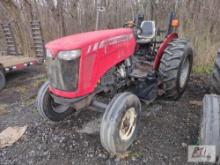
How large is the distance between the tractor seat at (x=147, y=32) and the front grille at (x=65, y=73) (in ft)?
5.35

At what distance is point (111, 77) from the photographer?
2547mm

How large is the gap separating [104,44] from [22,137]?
161 cm

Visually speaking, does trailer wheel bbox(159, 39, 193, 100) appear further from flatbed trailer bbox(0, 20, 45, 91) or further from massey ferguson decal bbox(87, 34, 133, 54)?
flatbed trailer bbox(0, 20, 45, 91)

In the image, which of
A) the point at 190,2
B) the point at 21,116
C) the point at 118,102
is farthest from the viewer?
the point at 190,2

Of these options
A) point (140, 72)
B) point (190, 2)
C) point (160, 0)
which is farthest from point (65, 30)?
point (140, 72)

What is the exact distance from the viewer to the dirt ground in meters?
2.33

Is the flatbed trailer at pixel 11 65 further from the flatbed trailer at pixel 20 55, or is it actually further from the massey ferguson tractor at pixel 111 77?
the massey ferguson tractor at pixel 111 77

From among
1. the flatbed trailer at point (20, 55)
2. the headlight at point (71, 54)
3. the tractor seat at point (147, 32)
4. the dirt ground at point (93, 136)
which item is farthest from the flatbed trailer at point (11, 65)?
the headlight at point (71, 54)

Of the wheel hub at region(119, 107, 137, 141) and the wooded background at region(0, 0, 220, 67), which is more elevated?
the wooded background at region(0, 0, 220, 67)

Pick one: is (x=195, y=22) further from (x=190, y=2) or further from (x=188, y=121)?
(x=188, y=121)

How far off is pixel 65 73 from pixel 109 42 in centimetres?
61

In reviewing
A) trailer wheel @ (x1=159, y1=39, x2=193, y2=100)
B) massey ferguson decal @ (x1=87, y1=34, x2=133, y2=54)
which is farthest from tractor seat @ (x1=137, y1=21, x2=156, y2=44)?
massey ferguson decal @ (x1=87, y1=34, x2=133, y2=54)

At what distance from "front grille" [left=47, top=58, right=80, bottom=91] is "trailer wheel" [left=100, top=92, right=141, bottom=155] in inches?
17.3

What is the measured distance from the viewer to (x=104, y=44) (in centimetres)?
228
